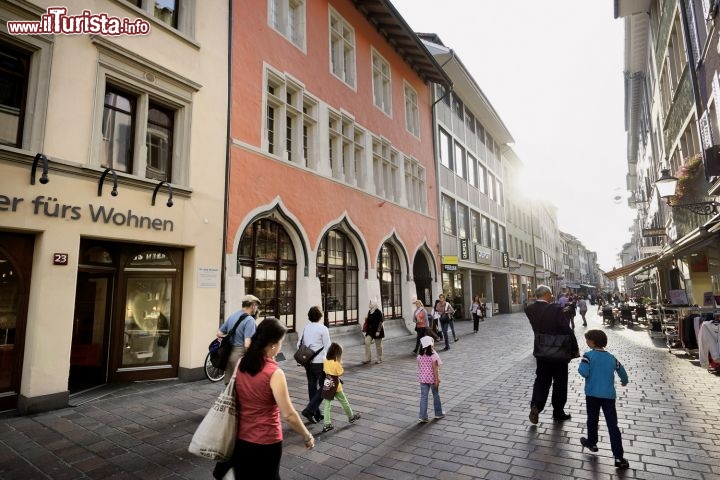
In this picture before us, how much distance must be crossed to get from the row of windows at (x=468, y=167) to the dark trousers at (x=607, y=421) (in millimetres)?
20768

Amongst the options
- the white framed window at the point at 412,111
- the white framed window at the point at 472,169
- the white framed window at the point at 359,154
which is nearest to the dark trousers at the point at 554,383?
the white framed window at the point at 359,154

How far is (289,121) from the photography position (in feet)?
44.4

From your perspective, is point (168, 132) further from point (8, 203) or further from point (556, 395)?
point (556, 395)

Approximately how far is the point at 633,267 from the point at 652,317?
8.62 ft

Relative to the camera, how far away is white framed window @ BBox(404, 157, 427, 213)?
2052 centimetres

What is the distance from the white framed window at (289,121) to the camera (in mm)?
12398

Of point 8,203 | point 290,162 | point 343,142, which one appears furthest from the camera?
point 343,142

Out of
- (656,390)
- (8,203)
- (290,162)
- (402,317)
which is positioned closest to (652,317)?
(402,317)

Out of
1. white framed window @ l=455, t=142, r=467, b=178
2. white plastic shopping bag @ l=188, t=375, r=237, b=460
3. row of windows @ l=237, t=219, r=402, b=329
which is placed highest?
white framed window @ l=455, t=142, r=467, b=178

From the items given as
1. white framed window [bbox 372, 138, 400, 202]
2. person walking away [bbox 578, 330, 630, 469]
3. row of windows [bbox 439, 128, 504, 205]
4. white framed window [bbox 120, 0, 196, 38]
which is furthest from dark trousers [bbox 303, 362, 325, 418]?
row of windows [bbox 439, 128, 504, 205]

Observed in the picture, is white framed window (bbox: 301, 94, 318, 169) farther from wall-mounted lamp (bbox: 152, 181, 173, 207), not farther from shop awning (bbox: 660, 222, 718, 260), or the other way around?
shop awning (bbox: 660, 222, 718, 260)

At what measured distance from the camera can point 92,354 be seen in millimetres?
8055

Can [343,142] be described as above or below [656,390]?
above

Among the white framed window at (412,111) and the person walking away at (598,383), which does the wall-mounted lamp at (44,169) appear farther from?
the white framed window at (412,111)
